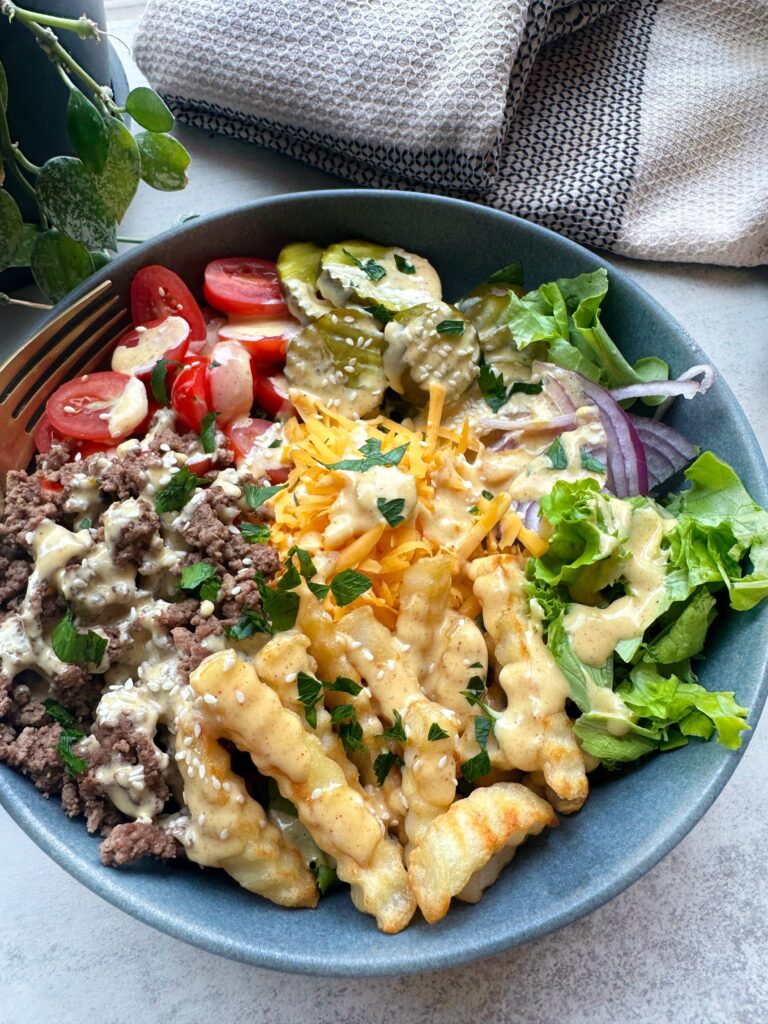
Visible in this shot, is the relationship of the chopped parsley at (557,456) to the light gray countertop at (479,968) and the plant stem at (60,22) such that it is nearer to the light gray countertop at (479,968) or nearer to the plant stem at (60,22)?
the light gray countertop at (479,968)

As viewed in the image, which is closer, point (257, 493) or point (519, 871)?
point (519, 871)

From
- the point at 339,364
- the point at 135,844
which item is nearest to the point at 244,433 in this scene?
the point at 339,364

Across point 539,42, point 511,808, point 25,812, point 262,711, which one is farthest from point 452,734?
point 539,42

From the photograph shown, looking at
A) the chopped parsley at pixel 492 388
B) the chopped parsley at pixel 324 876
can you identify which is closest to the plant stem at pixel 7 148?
the chopped parsley at pixel 492 388

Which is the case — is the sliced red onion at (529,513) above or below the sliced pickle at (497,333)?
below

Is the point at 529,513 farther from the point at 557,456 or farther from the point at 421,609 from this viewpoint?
the point at 421,609
